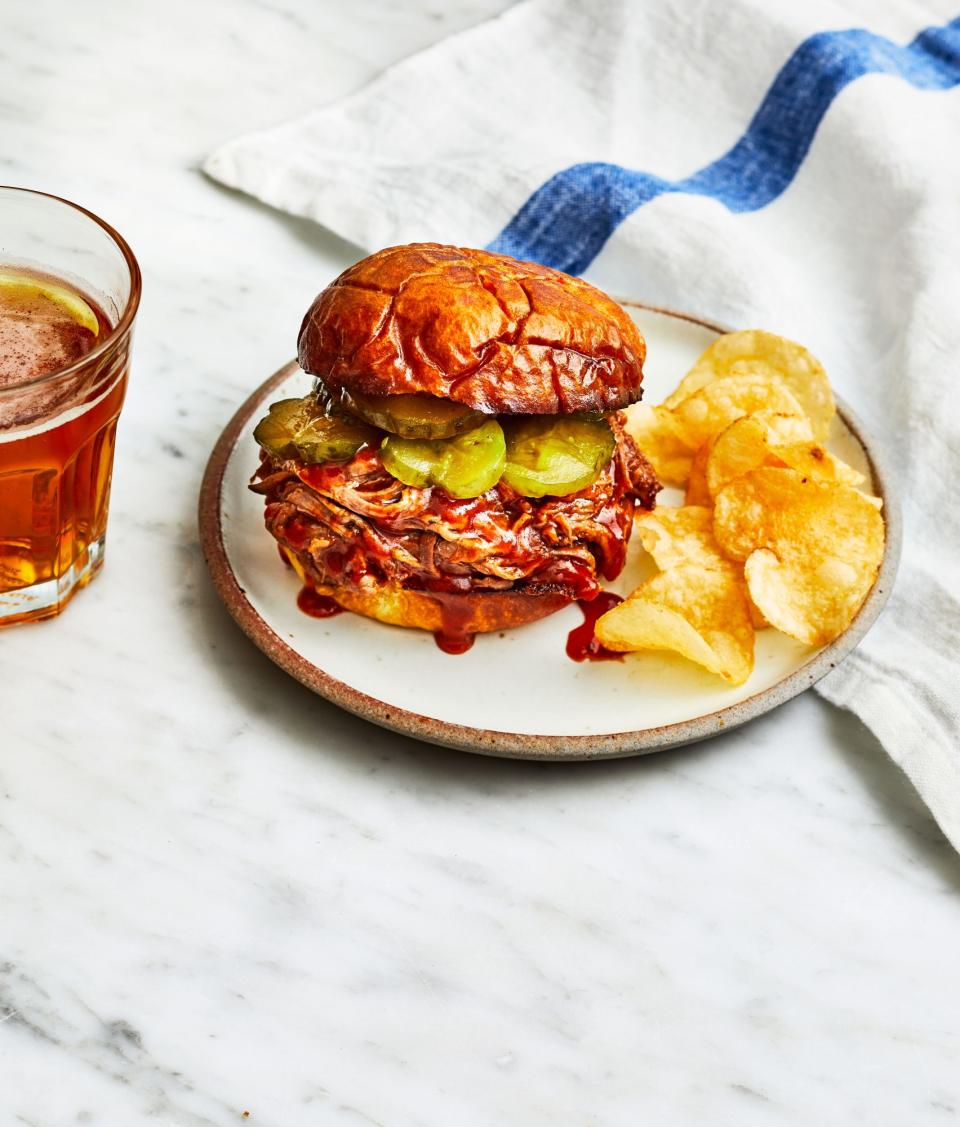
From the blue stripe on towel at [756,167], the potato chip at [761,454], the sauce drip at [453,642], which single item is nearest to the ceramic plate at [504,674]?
the sauce drip at [453,642]

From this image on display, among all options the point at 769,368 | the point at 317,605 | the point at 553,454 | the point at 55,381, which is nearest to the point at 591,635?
the point at 553,454

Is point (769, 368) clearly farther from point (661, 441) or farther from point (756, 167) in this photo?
point (756, 167)

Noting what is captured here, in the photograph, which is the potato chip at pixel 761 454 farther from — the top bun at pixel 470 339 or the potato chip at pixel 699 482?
the top bun at pixel 470 339

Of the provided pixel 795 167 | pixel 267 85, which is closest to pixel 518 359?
pixel 795 167

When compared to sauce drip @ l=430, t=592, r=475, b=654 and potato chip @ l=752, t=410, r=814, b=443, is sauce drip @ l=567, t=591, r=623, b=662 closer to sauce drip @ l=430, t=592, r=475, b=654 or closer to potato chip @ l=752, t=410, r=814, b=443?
sauce drip @ l=430, t=592, r=475, b=654

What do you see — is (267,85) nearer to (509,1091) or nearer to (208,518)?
(208,518)

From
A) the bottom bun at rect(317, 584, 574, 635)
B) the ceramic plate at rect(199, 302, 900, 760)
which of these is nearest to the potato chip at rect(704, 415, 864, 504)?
the ceramic plate at rect(199, 302, 900, 760)

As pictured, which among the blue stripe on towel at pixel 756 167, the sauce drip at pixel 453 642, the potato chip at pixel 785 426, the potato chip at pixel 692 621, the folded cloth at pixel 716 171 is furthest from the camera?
the blue stripe on towel at pixel 756 167
